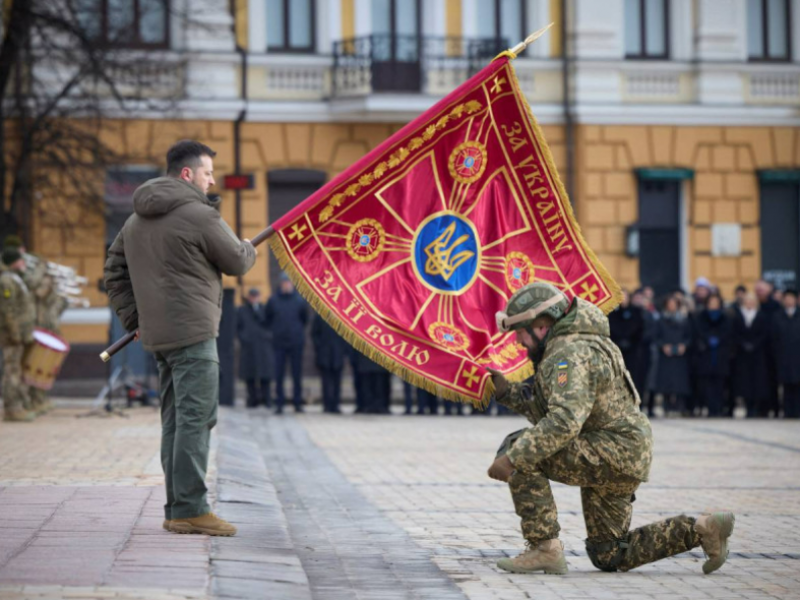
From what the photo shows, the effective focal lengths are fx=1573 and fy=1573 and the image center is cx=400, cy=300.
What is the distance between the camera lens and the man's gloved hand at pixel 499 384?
8148 mm

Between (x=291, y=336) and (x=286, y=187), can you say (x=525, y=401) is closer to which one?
(x=291, y=336)

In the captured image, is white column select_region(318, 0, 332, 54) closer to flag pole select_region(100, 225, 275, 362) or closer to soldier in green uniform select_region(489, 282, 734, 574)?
flag pole select_region(100, 225, 275, 362)

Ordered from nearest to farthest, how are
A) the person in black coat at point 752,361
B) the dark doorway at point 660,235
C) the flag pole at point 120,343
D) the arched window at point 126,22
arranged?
the flag pole at point 120,343, the person in black coat at point 752,361, the arched window at point 126,22, the dark doorway at point 660,235

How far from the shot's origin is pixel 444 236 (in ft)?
30.0

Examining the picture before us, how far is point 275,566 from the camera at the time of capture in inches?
289

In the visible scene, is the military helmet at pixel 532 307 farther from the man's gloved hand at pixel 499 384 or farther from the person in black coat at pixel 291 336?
the person in black coat at pixel 291 336

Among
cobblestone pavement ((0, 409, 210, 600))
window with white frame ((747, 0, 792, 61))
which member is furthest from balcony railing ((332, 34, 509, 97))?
cobblestone pavement ((0, 409, 210, 600))

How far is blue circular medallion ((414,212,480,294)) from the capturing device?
9.05 m

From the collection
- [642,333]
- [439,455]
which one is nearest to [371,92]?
[642,333]

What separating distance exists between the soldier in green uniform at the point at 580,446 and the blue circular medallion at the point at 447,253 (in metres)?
1.32

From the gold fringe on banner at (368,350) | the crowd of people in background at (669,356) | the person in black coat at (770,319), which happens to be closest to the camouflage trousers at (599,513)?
the gold fringe on banner at (368,350)

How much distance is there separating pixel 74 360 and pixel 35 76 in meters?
4.89

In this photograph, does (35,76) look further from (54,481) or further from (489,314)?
(489,314)

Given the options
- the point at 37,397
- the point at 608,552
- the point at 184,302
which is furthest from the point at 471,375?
the point at 37,397
